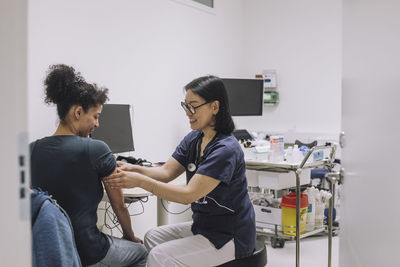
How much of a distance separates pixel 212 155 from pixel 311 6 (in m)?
3.43

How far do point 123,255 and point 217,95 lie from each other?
→ 2.68ft

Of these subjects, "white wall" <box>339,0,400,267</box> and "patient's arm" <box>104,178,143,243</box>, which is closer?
"white wall" <box>339,0,400,267</box>

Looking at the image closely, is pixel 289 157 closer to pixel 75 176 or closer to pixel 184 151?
A: pixel 184 151

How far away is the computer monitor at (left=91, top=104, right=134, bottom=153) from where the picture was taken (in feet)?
9.00

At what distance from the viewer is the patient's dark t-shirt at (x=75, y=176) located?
60.9 inches

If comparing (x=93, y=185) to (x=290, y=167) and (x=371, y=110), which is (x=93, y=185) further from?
(x=290, y=167)

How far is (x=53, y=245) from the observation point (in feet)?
3.81

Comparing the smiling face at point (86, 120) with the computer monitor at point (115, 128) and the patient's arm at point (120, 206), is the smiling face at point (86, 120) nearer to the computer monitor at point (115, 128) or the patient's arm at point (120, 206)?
the patient's arm at point (120, 206)

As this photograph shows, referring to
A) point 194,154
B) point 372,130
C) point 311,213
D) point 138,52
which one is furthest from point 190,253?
point 138,52

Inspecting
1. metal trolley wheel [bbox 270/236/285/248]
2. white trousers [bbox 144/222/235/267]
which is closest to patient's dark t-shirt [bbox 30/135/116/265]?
white trousers [bbox 144/222/235/267]

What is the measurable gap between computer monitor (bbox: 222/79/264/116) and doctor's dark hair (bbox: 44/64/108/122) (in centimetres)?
237

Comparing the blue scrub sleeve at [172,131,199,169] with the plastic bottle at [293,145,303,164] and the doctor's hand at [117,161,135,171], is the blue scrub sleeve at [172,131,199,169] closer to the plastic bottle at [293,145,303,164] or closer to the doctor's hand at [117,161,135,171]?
the doctor's hand at [117,161,135,171]

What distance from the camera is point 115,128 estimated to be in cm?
285

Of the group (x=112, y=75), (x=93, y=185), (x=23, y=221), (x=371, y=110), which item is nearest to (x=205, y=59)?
(x=112, y=75)
